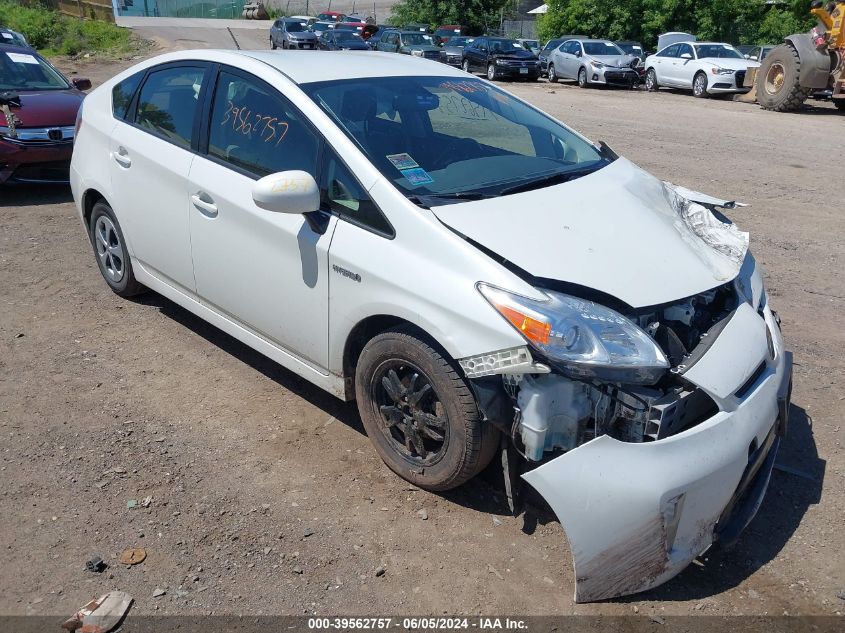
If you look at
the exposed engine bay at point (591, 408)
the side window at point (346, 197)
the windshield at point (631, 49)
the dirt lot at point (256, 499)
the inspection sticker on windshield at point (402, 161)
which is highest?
the inspection sticker on windshield at point (402, 161)

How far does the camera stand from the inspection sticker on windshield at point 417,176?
11.1ft

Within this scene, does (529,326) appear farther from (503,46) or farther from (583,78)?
(503,46)

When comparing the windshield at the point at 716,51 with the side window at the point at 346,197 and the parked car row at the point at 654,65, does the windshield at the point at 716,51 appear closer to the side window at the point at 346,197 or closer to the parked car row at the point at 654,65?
the parked car row at the point at 654,65

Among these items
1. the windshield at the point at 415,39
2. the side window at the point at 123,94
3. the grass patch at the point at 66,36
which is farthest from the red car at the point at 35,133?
the grass patch at the point at 66,36

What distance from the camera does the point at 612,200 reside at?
3.56 m

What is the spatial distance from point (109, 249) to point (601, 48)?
2325 centimetres

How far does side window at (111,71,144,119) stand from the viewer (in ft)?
16.0

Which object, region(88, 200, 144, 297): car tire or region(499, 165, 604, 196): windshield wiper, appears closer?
region(499, 165, 604, 196): windshield wiper

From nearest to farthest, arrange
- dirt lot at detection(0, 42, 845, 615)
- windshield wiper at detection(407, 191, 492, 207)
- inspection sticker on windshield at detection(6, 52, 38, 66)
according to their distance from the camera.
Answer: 1. dirt lot at detection(0, 42, 845, 615)
2. windshield wiper at detection(407, 191, 492, 207)
3. inspection sticker on windshield at detection(6, 52, 38, 66)

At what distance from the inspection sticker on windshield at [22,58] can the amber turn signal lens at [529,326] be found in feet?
28.7

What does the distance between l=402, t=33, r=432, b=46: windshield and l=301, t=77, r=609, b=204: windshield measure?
2681 cm

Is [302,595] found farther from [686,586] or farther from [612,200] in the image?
[612,200]

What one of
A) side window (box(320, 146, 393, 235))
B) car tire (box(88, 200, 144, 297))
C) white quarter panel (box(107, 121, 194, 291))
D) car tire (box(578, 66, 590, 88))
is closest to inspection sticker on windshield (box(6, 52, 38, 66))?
car tire (box(88, 200, 144, 297))

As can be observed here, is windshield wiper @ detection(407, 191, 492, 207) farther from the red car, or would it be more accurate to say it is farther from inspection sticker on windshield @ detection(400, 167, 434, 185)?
the red car
